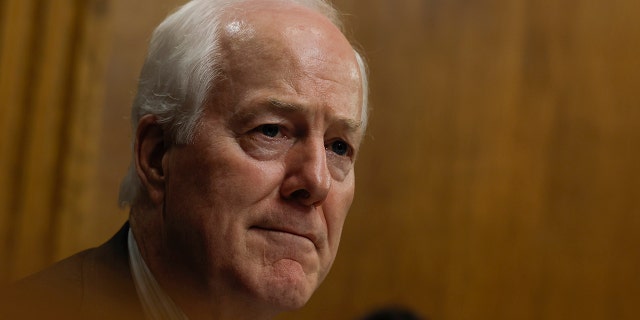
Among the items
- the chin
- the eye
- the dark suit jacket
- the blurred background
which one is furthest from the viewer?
the blurred background

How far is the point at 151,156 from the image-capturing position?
5.33 ft

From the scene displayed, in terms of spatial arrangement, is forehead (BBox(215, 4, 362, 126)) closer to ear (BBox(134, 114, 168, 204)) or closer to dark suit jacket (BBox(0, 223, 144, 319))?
ear (BBox(134, 114, 168, 204))

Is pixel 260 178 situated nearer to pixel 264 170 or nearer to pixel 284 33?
pixel 264 170

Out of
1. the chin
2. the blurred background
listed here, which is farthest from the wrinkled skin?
the blurred background

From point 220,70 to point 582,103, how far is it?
178 centimetres

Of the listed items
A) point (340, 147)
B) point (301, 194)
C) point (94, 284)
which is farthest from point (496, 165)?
point (94, 284)

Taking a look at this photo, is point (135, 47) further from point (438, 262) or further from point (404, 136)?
point (438, 262)

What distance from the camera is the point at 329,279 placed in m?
2.66

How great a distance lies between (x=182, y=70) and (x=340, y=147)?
0.97ft

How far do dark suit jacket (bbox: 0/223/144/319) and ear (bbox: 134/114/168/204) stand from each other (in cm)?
10

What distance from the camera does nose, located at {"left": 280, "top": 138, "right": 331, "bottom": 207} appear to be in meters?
1.52

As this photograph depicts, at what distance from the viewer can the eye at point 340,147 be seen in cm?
161

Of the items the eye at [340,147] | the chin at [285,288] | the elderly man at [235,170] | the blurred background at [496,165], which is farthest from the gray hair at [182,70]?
the blurred background at [496,165]

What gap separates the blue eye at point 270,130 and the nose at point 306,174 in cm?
4
